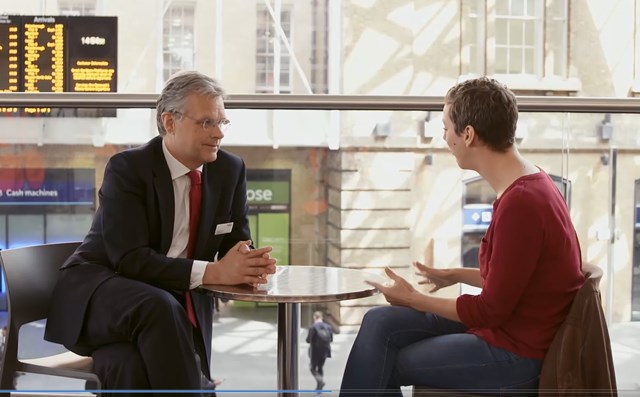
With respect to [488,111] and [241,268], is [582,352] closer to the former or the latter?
[488,111]

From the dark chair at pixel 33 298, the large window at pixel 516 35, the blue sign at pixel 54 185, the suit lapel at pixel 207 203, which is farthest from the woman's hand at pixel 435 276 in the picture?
the large window at pixel 516 35

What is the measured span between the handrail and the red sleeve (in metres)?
0.97

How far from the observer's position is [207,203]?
6.24 feet

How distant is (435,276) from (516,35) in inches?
614

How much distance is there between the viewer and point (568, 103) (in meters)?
2.38

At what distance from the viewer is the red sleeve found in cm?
141

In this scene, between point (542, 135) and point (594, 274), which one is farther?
point (542, 135)

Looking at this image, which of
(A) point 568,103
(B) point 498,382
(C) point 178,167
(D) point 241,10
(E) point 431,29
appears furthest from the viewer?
(E) point 431,29

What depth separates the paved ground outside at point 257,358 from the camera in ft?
4.23

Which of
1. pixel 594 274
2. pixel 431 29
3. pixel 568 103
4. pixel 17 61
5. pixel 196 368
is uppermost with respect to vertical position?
pixel 431 29

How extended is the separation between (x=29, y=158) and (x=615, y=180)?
3.31 m

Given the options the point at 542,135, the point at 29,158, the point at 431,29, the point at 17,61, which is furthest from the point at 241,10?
the point at 542,135

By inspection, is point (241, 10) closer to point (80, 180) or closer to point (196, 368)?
point (80, 180)

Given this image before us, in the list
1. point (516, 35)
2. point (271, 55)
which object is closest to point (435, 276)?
point (271, 55)
